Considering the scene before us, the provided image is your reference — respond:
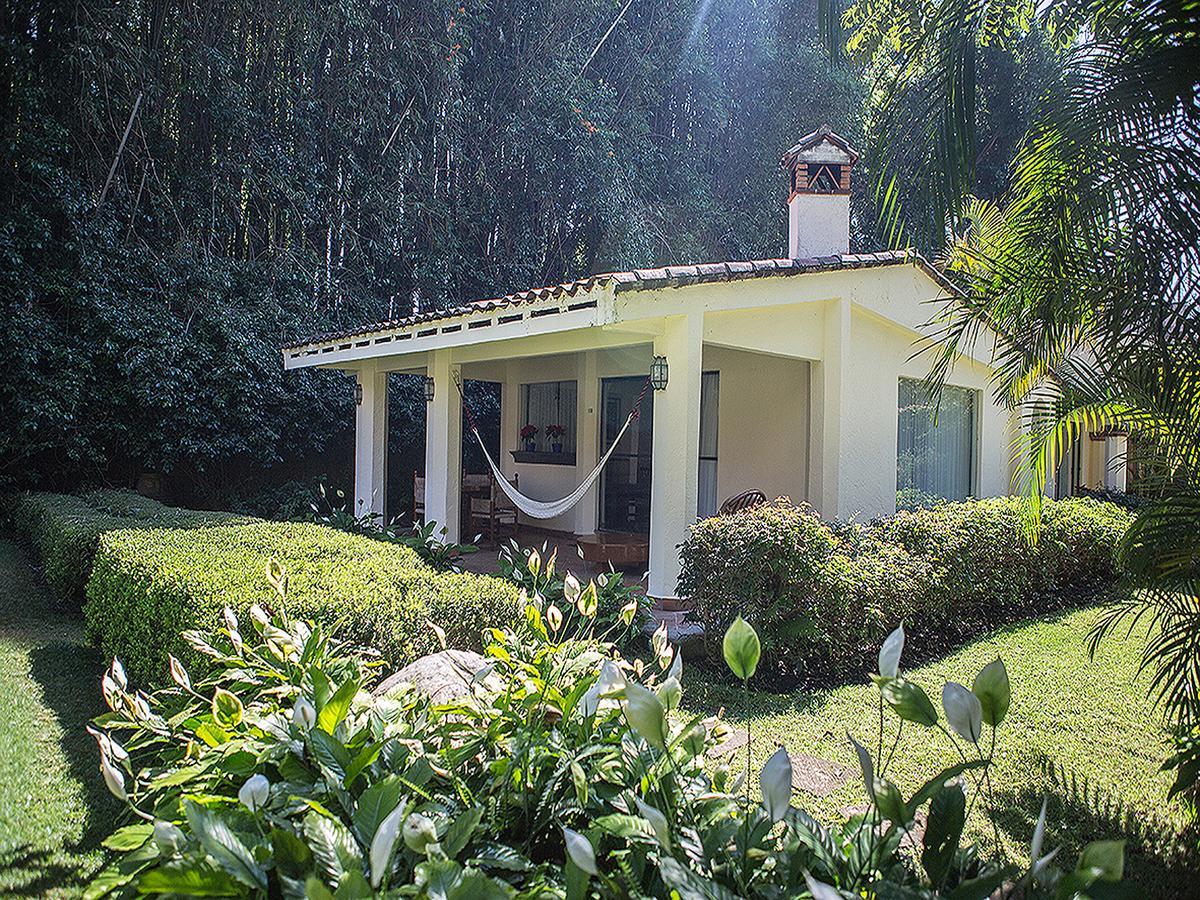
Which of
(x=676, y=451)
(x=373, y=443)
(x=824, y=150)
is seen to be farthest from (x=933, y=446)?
(x=373, y=443)

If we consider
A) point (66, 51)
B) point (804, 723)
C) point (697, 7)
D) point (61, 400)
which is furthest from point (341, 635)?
point (697, 7)

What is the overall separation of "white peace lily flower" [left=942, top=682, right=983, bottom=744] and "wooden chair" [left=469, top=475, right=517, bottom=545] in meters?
9.76

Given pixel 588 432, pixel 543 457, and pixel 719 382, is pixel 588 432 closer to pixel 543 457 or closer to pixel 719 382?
pixel 543 457

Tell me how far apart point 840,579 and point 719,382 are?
4825 mm

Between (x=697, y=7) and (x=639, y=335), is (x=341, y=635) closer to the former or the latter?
(x=639, y=335)

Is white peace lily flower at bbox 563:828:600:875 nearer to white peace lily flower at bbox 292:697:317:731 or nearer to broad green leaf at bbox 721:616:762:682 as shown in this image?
broad green leaf at bbox 721:616:762:682

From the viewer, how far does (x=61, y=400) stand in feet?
41.0

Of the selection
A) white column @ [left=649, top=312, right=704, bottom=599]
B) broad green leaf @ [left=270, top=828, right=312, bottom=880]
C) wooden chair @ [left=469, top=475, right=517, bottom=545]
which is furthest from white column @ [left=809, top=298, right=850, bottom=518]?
broad green leaf @ [left=270, top=828, right=312, bottom=880]

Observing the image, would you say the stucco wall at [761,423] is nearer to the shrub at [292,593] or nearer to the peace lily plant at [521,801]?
the shrub at [292,593]

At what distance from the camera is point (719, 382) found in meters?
10.6

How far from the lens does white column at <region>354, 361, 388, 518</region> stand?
11.8 metres

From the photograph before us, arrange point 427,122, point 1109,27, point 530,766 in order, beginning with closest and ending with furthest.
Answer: point 530,766 → point 1109,27 → point 427,122

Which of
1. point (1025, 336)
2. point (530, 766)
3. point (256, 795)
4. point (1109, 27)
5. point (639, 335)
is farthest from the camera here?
point (639, 335)

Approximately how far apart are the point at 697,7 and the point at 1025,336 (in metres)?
18.3
